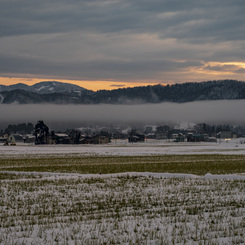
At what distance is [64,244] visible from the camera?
1259cm

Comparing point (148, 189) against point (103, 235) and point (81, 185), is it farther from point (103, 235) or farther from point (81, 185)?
point (103, 235)

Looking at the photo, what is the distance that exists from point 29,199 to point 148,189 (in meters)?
7.32

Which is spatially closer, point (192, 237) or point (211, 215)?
point (192, 237)

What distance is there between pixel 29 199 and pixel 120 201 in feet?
15.1

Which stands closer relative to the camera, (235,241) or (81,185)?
(235,241)

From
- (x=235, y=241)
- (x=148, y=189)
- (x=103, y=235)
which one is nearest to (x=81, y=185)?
(x=148, y=189)

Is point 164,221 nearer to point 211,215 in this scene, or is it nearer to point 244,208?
point 211,215

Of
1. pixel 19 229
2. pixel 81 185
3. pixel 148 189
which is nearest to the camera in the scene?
pixel 19 229

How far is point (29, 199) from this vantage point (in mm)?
21375

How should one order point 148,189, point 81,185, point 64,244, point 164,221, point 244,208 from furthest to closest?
point 81,185 < point 148,189 < point 244,208 < point 164,221 < point 64,244

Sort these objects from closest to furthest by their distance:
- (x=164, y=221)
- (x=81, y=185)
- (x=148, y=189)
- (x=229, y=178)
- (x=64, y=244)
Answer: (x=64, y=244)
(x=164, y=221)
(x=148, y=189)
(x=81, y=185)
(x=229, y=178)

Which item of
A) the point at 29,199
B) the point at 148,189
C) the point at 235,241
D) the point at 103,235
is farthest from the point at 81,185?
the point at 235,241

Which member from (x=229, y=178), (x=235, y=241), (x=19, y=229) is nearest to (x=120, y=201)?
(x=19, y=229)

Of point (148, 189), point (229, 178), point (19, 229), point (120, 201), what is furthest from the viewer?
point (229, 178)
